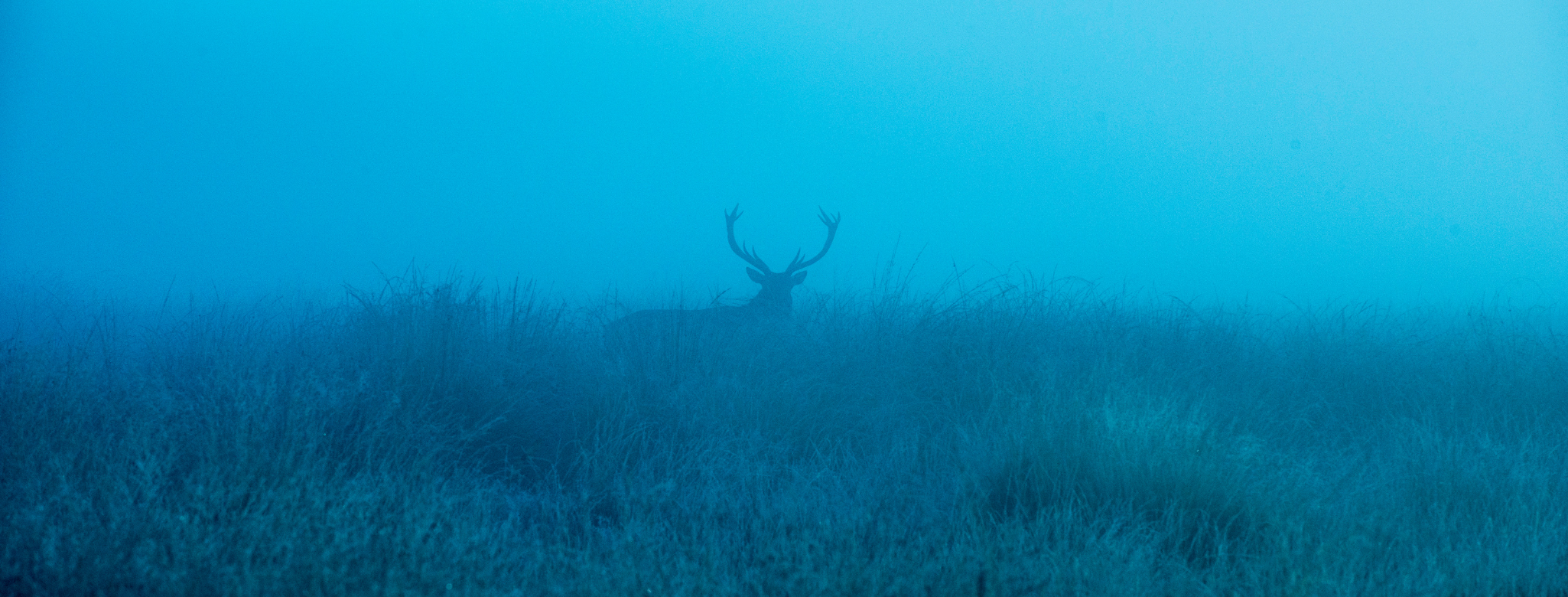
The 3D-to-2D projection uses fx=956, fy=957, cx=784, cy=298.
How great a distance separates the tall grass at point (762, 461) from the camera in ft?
7.06

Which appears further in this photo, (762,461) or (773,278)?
(773,278)

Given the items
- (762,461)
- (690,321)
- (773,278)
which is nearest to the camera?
(762,461)

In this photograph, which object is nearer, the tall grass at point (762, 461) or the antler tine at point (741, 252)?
the tall grass at point (762, 461)

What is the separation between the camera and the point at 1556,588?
237 centimetres

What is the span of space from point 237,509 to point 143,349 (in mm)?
2865

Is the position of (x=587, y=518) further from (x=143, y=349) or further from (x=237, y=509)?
(x=143, y=349)

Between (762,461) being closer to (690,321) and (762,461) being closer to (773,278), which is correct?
(690,321)

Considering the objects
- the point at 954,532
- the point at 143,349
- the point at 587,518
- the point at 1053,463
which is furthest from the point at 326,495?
the point at 143,349

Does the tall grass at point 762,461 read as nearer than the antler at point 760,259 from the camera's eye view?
Yes

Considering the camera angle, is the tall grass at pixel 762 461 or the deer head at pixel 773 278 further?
the deer head at pixel 773 278

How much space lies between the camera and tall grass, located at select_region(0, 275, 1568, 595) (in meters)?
2.15

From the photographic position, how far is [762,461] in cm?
333

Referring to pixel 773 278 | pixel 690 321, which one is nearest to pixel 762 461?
pixel 690 321

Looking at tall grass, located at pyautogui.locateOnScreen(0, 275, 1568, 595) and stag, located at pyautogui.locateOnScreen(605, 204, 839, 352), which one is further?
stag, located at pyautogui.locateOnScreen(605, 204, 839, 352)
